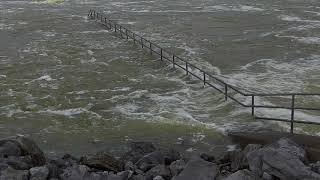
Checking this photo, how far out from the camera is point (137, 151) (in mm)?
12016

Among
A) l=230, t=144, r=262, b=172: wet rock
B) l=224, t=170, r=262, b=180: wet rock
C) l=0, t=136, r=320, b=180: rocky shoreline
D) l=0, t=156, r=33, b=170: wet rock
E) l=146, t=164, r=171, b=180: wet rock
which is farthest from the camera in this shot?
l=0, t=156, r=33, b=170: wet rock

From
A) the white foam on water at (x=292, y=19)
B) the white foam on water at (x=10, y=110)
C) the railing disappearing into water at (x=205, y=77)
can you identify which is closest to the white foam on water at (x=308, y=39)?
the white foam on water at (x=292, y=19)

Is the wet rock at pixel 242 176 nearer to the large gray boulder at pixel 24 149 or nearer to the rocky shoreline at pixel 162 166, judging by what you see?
the rocky shoreline at pixel 162 166

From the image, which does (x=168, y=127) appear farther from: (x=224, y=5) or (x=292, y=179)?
(x=224, y=5)

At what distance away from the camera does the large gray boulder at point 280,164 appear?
8805 mm

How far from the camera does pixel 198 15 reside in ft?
127

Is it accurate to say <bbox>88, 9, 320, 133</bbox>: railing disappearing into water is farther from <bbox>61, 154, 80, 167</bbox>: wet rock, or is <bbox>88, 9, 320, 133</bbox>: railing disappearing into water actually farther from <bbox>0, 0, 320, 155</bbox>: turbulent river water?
<bbox>61, 154, 80, 167</bbox>: wet rock

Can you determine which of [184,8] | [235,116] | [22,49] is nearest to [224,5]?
[184,8]

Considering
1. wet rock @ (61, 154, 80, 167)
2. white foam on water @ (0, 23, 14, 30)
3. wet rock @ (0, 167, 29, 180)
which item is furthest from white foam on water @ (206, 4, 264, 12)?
wet rock @ (0, 167, 29, 180)

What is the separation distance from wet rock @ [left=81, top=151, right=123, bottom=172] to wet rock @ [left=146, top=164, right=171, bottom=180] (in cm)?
88

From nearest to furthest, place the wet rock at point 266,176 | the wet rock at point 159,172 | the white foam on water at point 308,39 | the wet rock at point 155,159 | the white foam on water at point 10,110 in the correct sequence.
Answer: the wet rock at point 266,176
the wet rock at point 159,172
the wet rock at point 155,159
the white foam on water at point 10,110
the white foam on water at point 308,39

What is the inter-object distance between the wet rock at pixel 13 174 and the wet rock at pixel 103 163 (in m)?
1.56

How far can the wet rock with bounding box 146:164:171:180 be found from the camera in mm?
9653

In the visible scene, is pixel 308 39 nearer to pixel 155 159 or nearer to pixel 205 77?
pixel 205 77
